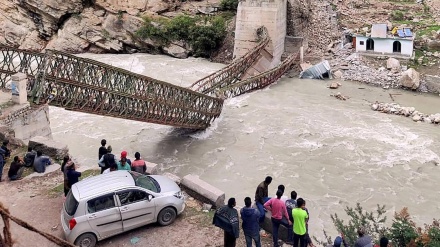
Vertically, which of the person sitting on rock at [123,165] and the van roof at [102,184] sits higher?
the van roof at [102,184]

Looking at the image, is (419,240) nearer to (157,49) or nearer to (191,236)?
(191,236)

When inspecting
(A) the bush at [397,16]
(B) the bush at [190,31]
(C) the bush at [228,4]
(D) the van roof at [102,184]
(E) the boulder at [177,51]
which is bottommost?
(D) the van roof at [102,184]

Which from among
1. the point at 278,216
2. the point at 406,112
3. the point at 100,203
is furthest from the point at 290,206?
the point at 406,112

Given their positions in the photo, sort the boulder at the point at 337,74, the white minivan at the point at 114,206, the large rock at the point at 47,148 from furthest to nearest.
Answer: the boulder at the point at 337,74 → the large rock at the point at 47,148 → the white minivan at the point at 114,206

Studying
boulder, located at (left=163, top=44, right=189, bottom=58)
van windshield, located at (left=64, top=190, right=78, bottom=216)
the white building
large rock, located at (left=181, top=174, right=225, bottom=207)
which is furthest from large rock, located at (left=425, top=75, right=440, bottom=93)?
van windshield, located at (left=64, top=190, right=78, bottom=216)

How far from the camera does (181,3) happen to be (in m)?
42.9

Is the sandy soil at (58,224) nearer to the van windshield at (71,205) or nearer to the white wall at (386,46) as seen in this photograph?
the van windshield at (71,205)

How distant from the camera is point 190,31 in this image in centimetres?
3962

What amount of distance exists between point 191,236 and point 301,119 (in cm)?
1551

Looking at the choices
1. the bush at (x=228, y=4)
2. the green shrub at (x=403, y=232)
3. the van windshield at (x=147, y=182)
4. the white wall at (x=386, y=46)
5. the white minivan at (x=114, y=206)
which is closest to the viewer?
the green shrub at (x=403, y=232)

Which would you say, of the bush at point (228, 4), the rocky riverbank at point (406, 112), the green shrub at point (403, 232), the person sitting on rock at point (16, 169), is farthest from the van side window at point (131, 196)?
the bush at point (228, 4)

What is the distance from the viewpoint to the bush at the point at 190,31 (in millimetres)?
39156

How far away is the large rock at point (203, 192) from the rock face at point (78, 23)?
30.0m

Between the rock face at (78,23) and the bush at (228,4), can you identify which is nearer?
the bush at (228,4)
